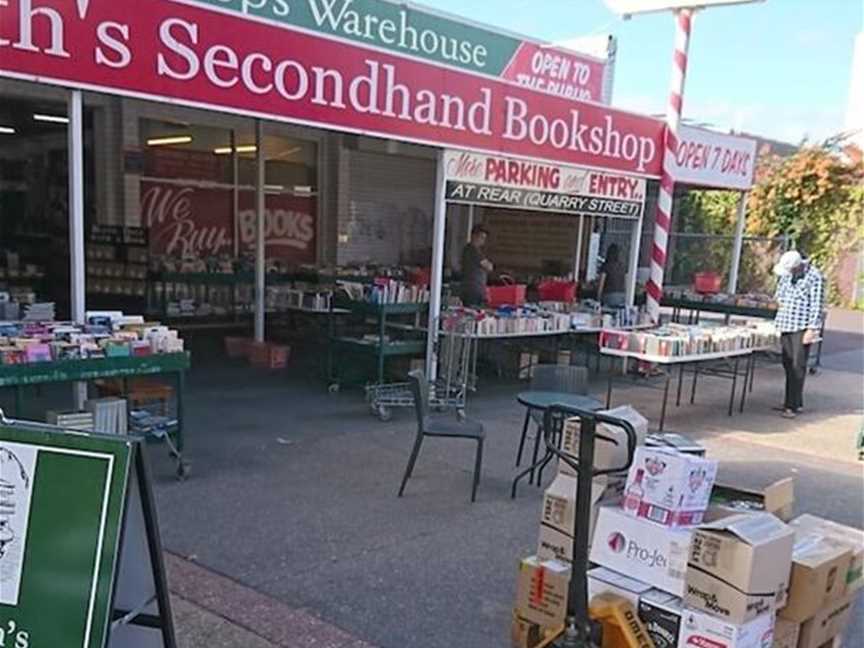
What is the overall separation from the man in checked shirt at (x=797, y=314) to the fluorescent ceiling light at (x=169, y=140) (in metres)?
A: 8.74

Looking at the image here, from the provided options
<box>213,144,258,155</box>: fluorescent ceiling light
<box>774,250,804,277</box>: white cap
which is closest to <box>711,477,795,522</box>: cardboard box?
<box>774,250,804,277</box>: white cap

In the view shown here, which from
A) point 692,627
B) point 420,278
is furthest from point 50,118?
point 692,627

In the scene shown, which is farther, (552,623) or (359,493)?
(359,493)

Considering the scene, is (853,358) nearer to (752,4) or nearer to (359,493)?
(752,4)

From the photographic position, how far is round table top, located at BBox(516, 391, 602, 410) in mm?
5368

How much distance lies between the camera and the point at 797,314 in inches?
327

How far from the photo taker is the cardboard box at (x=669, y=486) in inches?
126

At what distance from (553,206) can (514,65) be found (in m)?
5.84

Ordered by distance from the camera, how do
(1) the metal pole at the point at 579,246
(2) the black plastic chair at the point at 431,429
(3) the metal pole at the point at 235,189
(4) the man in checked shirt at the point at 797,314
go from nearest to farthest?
(2) the black plastic chair at the point at 431,429
(4) the man in checked shirt at the point at 797,314
(3) the metal pole at the point at 235,189
(1) the metal pole at the point at 579,246

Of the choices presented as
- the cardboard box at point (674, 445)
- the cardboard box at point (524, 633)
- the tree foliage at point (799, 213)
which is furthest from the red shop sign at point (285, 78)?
the tree foliage at point (799, 213)

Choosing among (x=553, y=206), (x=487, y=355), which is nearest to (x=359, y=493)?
(x=487, y=355)

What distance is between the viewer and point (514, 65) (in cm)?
1441

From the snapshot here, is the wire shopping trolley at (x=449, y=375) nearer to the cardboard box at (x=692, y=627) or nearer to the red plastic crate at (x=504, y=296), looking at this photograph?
the red plastic crate at (x=504, y=296)

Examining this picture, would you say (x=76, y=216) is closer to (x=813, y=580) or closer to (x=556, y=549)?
(x=556, y=549)
